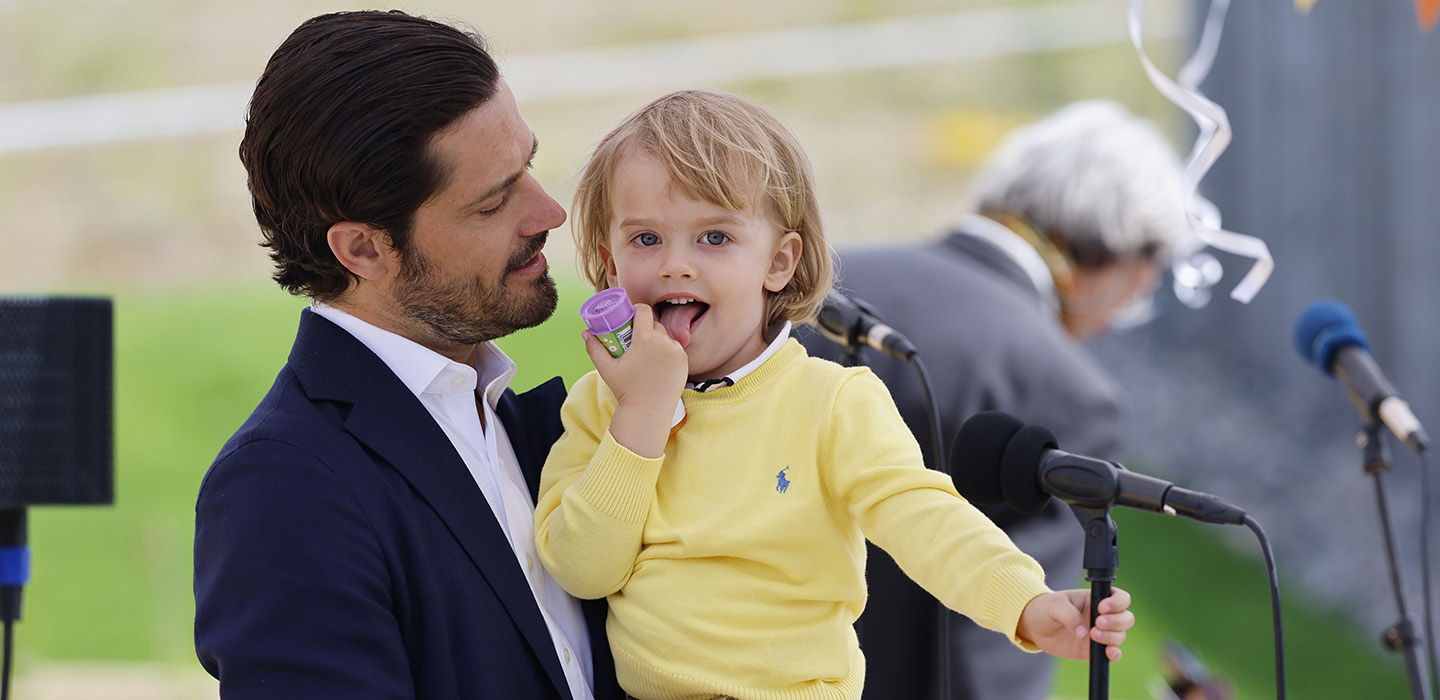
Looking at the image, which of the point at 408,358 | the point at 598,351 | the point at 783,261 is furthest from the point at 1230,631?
the point at 408,358

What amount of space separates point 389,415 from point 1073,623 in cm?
89

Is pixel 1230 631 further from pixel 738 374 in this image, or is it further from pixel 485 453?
pixel 485 453

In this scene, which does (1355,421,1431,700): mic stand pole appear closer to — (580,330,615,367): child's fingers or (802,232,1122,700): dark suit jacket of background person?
(802,232,1122,700): dark suit jacket of background person

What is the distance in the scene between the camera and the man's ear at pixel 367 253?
1851 mm

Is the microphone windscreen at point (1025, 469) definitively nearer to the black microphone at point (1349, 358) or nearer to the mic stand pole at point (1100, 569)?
the mic stand pole at point (1100, 569)

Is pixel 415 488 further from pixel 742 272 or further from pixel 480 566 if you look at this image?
Result: pixel 742 272

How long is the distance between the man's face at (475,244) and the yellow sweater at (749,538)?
249mm

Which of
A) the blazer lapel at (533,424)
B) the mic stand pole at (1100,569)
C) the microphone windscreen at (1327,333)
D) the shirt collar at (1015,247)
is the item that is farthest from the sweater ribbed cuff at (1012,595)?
the shirt collar at (1015,247)

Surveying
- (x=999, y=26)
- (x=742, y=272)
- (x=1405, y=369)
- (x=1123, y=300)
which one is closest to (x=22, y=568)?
(x=742, y=272)

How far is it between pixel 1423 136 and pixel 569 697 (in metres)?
4.90

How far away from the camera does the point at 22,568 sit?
264 centimetres

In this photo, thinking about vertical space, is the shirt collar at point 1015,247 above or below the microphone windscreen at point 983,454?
above

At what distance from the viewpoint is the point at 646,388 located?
5.85 feet

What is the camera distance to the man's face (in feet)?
6.06
